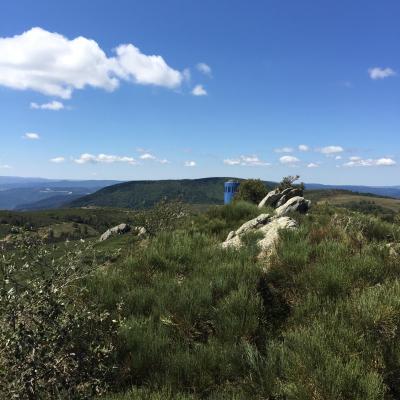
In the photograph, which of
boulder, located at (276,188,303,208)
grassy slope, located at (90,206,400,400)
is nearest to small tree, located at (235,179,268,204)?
boulder, located at (276,188,303,208)

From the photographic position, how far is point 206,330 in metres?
6.54

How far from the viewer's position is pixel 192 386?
16.4ft

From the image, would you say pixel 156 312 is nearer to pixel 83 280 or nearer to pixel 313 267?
pixel 83 280

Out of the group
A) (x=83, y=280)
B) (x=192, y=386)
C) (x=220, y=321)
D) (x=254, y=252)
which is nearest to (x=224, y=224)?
(x=254, y=252)

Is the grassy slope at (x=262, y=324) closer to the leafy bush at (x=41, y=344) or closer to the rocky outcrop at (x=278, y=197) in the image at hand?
the leafy bush at (x=41, y=344)

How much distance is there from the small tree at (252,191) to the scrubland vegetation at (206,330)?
1474 inches

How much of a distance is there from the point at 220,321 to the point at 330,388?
92.9 inches

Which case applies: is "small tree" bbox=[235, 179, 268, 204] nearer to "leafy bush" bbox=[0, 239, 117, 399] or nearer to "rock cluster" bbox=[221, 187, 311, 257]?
"rock cluster" bbox=[221, 187, 311, 257]

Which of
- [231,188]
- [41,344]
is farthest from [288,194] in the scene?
[41,344]

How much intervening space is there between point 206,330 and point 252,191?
40.9 m

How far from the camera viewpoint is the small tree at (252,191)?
46.1 meters

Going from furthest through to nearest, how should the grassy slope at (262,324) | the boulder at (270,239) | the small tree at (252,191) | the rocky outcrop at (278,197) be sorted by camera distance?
the small tree at (252,191) < the rocky outcrop at (278,197) < the boulder at (270,239) < the grassy slope at (262,324)

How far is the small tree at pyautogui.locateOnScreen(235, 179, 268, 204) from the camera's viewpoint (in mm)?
46094

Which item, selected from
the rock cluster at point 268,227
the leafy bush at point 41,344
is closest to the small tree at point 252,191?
the rock cluster at point 268,227
